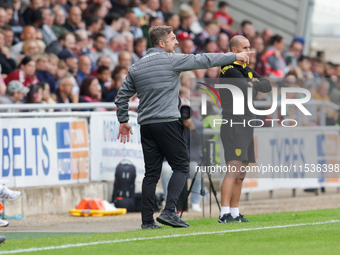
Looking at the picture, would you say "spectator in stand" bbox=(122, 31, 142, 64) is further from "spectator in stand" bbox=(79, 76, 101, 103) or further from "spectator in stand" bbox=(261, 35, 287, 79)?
"spectator in stand" bbox=(261, 35, 287, 79)

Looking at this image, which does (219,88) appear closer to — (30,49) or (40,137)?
(40,137)

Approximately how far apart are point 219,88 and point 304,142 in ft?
22.3

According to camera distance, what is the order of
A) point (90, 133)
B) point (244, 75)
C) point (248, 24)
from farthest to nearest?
point (248, 24) < point (90, 133) < point (244, 75)

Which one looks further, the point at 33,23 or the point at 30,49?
the point at 33,23

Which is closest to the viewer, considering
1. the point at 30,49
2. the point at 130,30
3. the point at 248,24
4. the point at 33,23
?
the point at 30,49

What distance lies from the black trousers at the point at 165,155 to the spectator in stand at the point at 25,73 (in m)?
5.15

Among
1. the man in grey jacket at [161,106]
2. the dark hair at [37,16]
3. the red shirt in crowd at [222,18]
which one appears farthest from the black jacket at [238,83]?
the red shirt in crowd at [222,18]

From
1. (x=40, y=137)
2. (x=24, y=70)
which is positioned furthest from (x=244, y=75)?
(x=24, y=70)

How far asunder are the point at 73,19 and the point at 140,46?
1.72 m

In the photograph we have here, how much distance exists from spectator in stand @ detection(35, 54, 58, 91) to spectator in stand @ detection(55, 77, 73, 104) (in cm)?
32

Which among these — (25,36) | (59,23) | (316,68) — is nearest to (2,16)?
(25,36)

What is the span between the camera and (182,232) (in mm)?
7418

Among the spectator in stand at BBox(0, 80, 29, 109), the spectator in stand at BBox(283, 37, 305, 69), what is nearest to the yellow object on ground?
the spectator in stand at BBox(0, 80, 29, 109)

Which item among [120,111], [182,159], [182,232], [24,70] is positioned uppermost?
[24,70]
